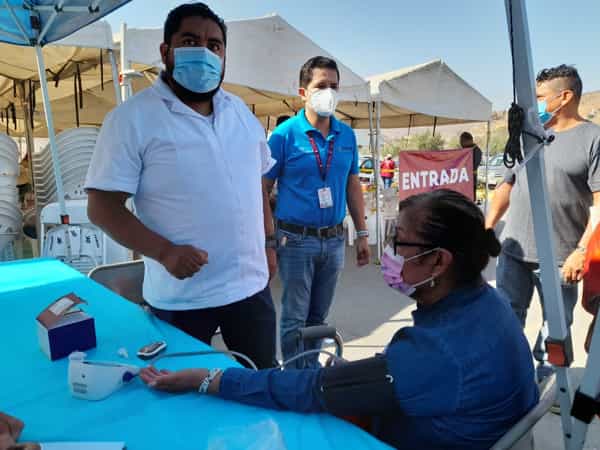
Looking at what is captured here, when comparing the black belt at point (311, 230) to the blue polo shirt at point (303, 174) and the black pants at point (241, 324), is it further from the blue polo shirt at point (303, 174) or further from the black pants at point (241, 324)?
the black pants at point (241, 324)

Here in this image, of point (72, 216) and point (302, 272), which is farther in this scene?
point (72, 216)

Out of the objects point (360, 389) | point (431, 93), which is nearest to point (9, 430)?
point (360, 389)

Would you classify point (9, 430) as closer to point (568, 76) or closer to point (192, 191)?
point (192, 191)

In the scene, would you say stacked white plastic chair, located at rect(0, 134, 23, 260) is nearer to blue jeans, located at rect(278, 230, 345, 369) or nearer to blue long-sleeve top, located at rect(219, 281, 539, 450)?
blue jeans, located at rect(278, 230, 345, 369)

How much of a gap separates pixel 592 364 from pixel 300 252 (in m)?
1.49

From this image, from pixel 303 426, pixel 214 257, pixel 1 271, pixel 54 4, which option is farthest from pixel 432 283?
pixel 54 4

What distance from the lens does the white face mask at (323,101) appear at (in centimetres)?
232

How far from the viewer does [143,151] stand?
1.34m

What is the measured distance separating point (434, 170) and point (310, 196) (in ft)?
14.7

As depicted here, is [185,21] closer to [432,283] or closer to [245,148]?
[245,148]

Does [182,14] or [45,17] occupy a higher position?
[45,17]

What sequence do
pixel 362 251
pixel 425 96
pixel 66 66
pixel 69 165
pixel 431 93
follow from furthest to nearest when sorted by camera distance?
pixel 431 93 → pixel 425 96 → pixel 66 66 → pixel 69 165 → pixel 362 251

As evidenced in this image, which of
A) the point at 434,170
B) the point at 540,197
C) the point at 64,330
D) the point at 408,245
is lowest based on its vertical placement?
the point at 64,330

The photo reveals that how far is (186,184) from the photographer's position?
136 cm
